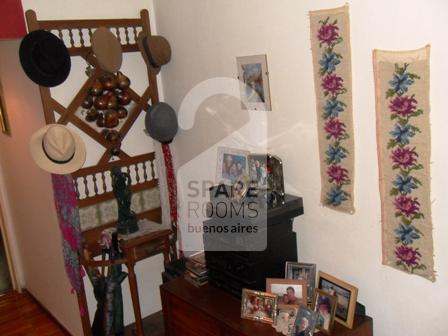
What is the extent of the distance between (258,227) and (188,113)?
3.93 ft

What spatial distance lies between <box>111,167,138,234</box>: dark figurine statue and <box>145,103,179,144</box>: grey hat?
14.4 inches

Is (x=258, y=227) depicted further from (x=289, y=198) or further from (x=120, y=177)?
(x=120, y=177)

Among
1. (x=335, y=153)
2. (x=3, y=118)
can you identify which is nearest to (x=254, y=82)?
(x=335, y=153)

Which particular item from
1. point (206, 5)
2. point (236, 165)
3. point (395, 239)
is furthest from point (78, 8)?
point (395, 239)

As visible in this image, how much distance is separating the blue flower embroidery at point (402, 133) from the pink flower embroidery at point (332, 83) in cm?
32

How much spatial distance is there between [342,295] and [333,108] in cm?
85

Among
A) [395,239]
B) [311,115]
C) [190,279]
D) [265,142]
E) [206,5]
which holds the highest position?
[206,5]

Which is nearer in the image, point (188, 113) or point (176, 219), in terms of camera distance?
point (188, 113)

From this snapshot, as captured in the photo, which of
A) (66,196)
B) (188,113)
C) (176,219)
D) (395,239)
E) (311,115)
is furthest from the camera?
(176,219)

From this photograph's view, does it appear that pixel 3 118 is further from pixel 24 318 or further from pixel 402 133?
pixel 402 133

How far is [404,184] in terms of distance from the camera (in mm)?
1825

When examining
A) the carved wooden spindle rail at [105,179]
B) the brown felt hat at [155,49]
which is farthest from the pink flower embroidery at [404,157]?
the carved wooden spindle rail at [105,179]

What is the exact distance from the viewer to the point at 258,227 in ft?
7.14

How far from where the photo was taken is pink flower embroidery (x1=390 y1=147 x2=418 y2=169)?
177 cm
